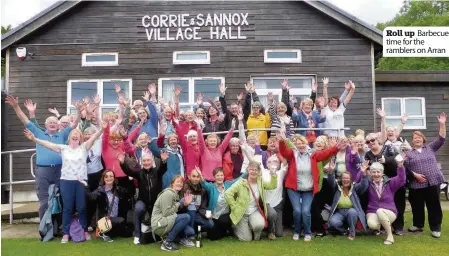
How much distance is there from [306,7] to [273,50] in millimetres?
1494

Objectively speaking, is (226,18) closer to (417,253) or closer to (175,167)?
(175,167)

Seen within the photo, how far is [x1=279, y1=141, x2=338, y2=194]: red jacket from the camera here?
6.23 m

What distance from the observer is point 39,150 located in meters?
6.51

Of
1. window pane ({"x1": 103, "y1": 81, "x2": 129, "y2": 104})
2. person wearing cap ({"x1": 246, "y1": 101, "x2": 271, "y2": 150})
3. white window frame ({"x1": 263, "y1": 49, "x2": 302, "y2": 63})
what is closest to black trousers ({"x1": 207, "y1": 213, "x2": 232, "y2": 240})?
person wearing cap ({"x1": 246, "y1": 101, "x2": 271, "y2": 150})

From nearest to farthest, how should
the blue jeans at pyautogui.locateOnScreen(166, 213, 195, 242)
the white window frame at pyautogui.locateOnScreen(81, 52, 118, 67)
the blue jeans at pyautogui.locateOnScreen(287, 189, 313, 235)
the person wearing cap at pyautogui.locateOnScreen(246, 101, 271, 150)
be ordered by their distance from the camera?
1. the blue jeans at pyautogui.locateOnScreen(166, 213, 195, 242)
2. the blue jeans at pyautogui.locateOnScreen(287, 189, 313, 235)
3. the person wearing cap at pyautogui.locateOnScreen(246, 101, 271, 150)
4. the white window frame at pyautogui.locateOnScreen(81, 52, 118, 67)

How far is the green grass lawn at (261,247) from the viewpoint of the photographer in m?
5.60

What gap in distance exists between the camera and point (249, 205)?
6262 mm

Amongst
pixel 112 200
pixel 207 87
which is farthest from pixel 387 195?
pixel 207 87

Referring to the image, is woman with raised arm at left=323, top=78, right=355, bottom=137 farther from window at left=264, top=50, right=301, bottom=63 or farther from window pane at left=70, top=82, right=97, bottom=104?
window pane at left=70, top=82, right=97, bottom=104

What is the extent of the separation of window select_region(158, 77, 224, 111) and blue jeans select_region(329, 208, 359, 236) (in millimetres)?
5869

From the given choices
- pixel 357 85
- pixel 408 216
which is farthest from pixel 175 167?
pixel 357 85

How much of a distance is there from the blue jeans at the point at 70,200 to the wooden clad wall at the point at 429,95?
9.49 metres

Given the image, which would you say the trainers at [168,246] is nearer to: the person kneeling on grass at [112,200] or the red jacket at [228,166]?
the person kneeling on grass at [112,200]

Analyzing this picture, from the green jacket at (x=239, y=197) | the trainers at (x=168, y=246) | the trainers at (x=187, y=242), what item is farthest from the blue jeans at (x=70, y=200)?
the green jacket at (x=239, y=197)
